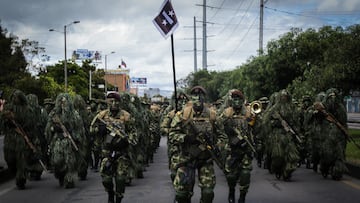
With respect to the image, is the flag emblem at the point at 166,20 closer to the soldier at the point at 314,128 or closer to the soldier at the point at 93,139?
the soldier at the point at 93,139

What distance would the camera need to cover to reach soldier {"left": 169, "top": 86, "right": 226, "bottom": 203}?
7332mm

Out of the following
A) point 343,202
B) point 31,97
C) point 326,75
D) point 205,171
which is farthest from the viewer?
point 326,75

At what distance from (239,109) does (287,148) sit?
3113 millimetres

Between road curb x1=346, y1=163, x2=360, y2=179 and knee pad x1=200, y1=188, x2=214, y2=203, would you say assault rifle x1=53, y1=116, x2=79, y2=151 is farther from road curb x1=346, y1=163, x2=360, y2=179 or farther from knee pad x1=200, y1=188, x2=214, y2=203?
road curb x1=346, y1=163, x2=360, y2=179

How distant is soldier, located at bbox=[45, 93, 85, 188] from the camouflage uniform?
371 cm

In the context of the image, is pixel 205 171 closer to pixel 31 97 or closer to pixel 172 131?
pixel 172 131

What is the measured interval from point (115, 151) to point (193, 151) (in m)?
1.86

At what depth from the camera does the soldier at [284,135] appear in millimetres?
12039

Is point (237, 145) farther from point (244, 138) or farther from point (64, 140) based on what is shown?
point (64, 140)

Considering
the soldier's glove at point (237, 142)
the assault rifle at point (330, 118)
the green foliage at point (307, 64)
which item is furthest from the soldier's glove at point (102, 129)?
the green foliage at point (307, 64)

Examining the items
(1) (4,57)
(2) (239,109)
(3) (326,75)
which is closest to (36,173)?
(2) (239,109)

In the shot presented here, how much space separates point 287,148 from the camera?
12047 mm

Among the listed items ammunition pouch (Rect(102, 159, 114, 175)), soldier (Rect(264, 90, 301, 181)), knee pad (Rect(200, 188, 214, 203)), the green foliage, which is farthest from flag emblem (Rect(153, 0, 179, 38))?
the green foliage

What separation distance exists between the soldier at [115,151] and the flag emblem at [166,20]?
3.51m
